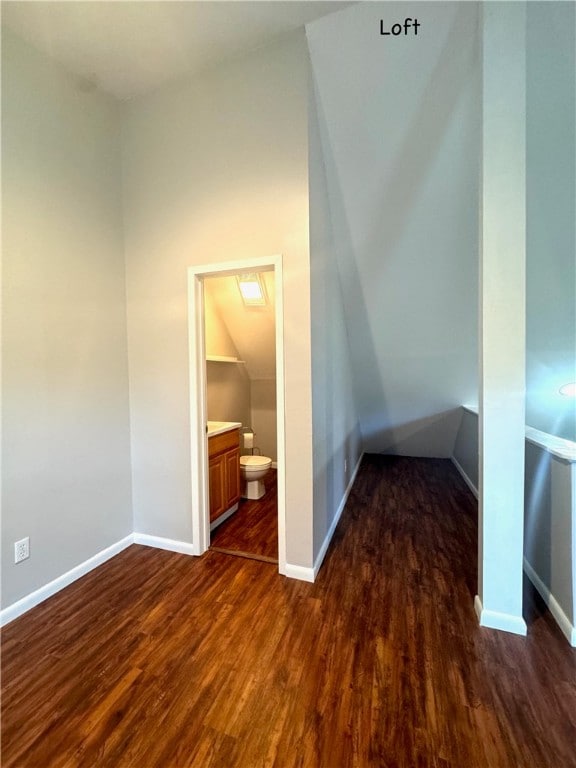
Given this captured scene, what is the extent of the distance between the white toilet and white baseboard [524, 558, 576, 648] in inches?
89.1

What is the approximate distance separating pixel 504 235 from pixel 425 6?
1321 millimetres

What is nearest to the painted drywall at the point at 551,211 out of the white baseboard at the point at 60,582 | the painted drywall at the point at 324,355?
the painted drywall at the point at 324,355

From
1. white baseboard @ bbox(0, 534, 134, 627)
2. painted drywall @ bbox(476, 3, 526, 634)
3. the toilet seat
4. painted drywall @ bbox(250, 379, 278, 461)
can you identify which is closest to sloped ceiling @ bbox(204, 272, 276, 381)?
painted drywall @ bbox(250, 379, 278, 461)

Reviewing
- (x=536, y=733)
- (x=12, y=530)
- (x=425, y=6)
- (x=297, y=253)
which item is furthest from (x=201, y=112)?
(x=536, y=733)

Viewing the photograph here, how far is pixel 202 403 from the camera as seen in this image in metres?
2.33

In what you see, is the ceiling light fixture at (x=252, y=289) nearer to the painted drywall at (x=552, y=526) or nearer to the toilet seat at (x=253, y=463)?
the toilet seat at (x=253, y=463)

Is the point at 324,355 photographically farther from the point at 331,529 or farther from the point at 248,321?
the point at 248,321

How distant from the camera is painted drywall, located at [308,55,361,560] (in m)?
2.04

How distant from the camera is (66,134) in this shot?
2.03 m

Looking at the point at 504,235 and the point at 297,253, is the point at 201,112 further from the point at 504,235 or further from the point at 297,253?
the point at 504,235

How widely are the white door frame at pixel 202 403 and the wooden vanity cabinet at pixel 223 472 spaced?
241 millimetres

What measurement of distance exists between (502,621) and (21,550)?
2711mm

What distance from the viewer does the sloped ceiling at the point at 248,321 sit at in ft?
11.5

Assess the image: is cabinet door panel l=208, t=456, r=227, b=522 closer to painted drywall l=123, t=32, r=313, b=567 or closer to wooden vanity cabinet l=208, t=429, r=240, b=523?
wooden vanity cabinet l=208, t=429, r=240, b=523
